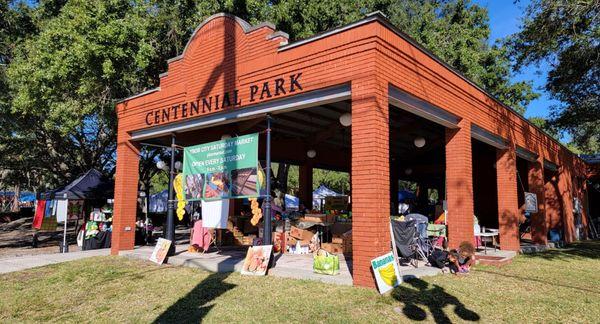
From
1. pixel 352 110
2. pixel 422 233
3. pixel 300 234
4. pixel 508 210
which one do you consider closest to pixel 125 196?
pixel 300 234

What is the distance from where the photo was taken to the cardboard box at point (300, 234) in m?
11.0

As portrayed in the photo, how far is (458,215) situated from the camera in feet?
32.7

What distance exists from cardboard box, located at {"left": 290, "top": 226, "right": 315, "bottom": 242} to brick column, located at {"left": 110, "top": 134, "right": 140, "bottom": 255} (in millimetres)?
4981

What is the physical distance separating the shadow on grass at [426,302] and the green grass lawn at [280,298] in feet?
0.05

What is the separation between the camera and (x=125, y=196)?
12.1m

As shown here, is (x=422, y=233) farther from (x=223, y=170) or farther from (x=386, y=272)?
(x=223, y=170)

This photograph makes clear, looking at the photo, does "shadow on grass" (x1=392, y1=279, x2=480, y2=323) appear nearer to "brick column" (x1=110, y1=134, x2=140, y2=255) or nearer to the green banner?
the green banner

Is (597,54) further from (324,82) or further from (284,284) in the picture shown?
(284,284)

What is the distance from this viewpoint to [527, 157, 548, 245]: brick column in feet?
49.4

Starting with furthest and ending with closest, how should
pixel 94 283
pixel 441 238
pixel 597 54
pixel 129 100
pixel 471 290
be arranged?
pixel 597 54, pixel 129 100, pixel 441 238, pixel 94 283, pixel 471 290

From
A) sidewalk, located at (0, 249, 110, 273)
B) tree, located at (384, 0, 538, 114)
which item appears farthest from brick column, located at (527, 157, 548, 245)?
sidewalk, located at (0, 249, 110, 273)

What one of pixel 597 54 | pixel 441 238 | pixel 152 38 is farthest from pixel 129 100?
pixel 597 54

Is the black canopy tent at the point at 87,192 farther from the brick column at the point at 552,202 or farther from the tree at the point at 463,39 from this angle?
the brick column at the point at 552,202

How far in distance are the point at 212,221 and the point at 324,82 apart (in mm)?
4300
